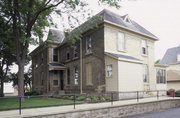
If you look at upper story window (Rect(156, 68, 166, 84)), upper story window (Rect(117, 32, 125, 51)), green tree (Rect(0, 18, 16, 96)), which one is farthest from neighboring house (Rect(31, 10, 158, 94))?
green tree (Rect(0, 18, 16, 96))

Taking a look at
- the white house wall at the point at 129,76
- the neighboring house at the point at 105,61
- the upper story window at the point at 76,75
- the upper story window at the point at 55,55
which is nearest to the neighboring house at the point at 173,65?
the neighboring house at the point at 105,61

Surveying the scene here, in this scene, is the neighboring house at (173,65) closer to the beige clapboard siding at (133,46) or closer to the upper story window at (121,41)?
the beige clapboard siding at (133,46)

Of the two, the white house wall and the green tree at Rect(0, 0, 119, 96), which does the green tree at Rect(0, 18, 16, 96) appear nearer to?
the green tree at Rect(0, 0, 119, 96)

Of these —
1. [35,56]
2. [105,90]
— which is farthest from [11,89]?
[105,90]

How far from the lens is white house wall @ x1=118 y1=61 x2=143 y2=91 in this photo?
14016 mm

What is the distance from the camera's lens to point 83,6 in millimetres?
14938

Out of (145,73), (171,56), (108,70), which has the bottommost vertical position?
(145,73)

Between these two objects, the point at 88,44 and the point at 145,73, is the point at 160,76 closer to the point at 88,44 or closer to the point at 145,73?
the point at 145,73

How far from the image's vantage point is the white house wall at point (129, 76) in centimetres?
1402

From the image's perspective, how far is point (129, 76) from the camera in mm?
14641

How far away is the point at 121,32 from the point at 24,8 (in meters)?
9.58

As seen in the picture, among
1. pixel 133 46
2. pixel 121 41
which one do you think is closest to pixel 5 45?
pixel 121 41

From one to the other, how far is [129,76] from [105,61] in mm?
2576

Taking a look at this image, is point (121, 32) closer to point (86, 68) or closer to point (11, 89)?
point (86, 68)
